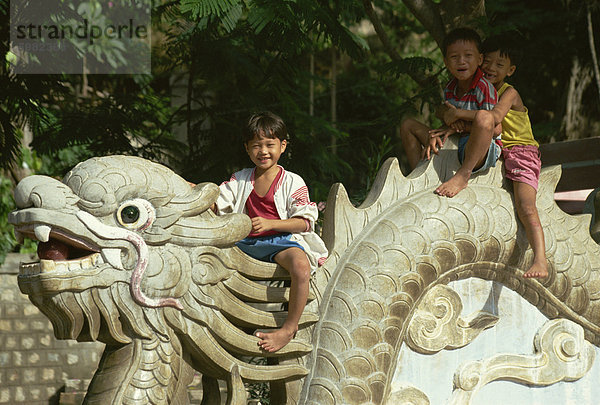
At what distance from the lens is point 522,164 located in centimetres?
418

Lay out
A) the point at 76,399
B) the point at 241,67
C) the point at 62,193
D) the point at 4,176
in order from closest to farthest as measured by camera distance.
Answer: the point at 62,193, the point at 241,67, the point at 76,399, the point at 4,176

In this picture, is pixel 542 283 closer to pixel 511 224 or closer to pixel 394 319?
A: pixel 511 224

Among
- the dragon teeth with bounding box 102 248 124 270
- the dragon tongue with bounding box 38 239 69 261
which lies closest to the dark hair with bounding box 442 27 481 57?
the dragon teeth with bounding box 102 248 124 270

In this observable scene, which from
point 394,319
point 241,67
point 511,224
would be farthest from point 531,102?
point 394,319

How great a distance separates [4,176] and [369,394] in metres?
7.46

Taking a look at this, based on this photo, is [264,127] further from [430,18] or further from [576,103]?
[576,103]

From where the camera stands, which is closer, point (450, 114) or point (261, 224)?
point (261, 224)

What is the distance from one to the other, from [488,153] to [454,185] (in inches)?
10.5

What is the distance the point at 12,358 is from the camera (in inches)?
335

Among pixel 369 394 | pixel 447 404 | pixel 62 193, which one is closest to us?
pixel 62 193

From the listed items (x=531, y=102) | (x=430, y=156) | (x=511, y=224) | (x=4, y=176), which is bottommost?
(x=511, y=224)

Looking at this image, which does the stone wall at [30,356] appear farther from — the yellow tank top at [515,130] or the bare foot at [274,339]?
the yellow tank top at [515,130]

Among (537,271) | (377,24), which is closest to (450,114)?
(537,271)

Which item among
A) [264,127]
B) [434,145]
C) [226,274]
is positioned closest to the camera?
[226,274]
